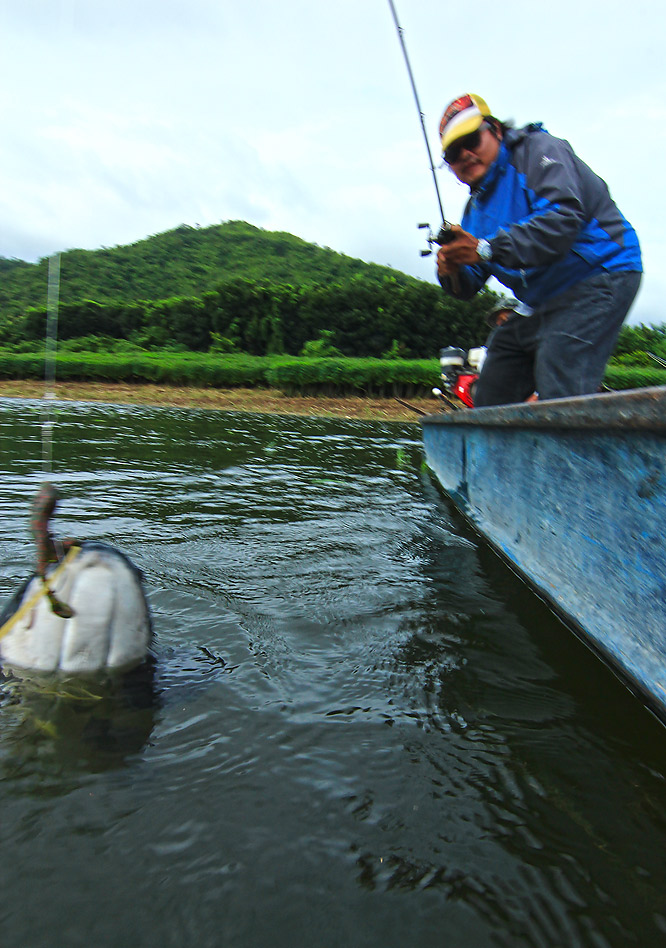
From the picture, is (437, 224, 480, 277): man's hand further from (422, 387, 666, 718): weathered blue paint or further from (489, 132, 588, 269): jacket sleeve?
(422, 387, 666, 718): weathered blue paint

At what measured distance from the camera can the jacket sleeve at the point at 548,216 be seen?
2.59 m

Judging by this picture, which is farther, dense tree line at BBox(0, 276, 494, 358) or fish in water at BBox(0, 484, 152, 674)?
dense tree line at BBox(0, 276, 494, 358)

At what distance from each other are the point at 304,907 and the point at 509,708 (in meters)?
0.89

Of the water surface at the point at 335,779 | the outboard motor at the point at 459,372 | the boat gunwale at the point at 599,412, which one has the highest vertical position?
the outboard motor at the point at 459,372

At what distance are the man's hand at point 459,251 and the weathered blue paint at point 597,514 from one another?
741 mm

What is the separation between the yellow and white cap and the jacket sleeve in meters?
0.33

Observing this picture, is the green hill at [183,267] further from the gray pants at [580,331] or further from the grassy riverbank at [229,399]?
the gray pants at [580,331]

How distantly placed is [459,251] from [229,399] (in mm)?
14846

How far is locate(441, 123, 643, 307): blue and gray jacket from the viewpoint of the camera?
2.61 meters

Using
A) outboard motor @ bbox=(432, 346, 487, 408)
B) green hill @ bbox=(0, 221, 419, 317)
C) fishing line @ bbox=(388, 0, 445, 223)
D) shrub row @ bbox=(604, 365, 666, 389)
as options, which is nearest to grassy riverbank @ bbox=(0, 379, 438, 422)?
shrub row @ bbox=(604, 365, 666, 389)

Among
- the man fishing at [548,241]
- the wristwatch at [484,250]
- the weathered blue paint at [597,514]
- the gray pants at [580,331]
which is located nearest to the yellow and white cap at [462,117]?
the man fishing at [548,241]

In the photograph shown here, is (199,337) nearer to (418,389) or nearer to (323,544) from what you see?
(418,389)

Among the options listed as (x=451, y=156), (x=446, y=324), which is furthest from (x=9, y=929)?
(x=446, y=324)

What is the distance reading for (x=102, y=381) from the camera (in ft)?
66.9
